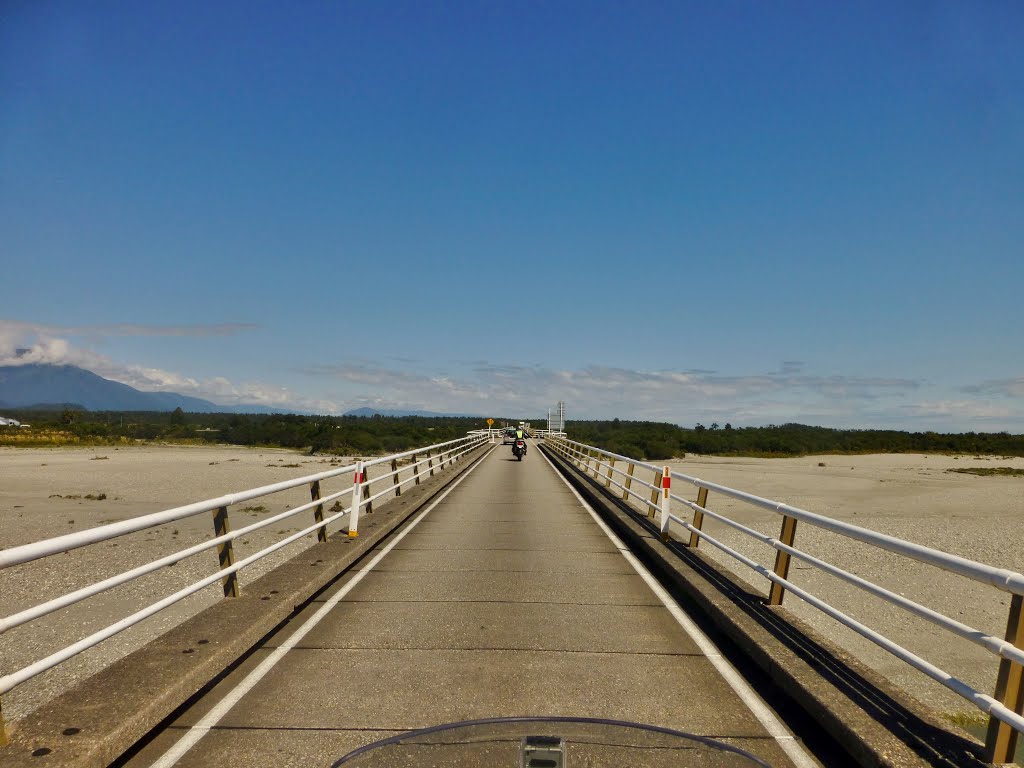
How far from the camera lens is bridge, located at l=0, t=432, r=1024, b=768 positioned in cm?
392

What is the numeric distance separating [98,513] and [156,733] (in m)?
18.6

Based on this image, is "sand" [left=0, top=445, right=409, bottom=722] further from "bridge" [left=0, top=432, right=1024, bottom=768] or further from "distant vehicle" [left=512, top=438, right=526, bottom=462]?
"distant vehicle" [left=512, top=438, right=526, bottom=462]

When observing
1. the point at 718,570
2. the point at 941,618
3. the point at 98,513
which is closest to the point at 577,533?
the point at 718,570

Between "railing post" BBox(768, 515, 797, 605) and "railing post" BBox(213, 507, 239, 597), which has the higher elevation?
"railing post" BBox(768, 515, 797, 605)

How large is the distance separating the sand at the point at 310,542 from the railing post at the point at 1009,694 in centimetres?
385

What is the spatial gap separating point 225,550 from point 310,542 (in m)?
8.69

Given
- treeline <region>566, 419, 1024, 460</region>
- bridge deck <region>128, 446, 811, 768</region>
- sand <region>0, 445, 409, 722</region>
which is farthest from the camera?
treeline <region>566, 419, 1024, 460</region>

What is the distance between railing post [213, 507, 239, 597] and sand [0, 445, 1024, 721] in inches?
58.2

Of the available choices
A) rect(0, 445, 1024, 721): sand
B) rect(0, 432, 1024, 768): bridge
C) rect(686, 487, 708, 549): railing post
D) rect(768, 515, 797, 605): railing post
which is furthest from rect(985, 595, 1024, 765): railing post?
rect(686, 487, 708, 549): railing post

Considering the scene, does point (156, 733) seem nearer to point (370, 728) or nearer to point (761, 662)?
point (370, 728)

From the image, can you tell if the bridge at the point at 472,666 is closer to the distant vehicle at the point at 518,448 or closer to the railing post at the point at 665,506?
the railing post at the point at 665,506

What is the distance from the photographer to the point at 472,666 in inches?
221

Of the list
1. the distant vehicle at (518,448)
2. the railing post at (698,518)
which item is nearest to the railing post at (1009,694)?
the railing post at (698,518)

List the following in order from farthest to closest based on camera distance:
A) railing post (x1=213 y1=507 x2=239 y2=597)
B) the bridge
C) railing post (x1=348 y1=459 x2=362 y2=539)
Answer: railing post (x1=348 y1=459 x2=362 y2=539)
railing post (x1=213 y1=507 x2=239 y2=597)
the bridge
